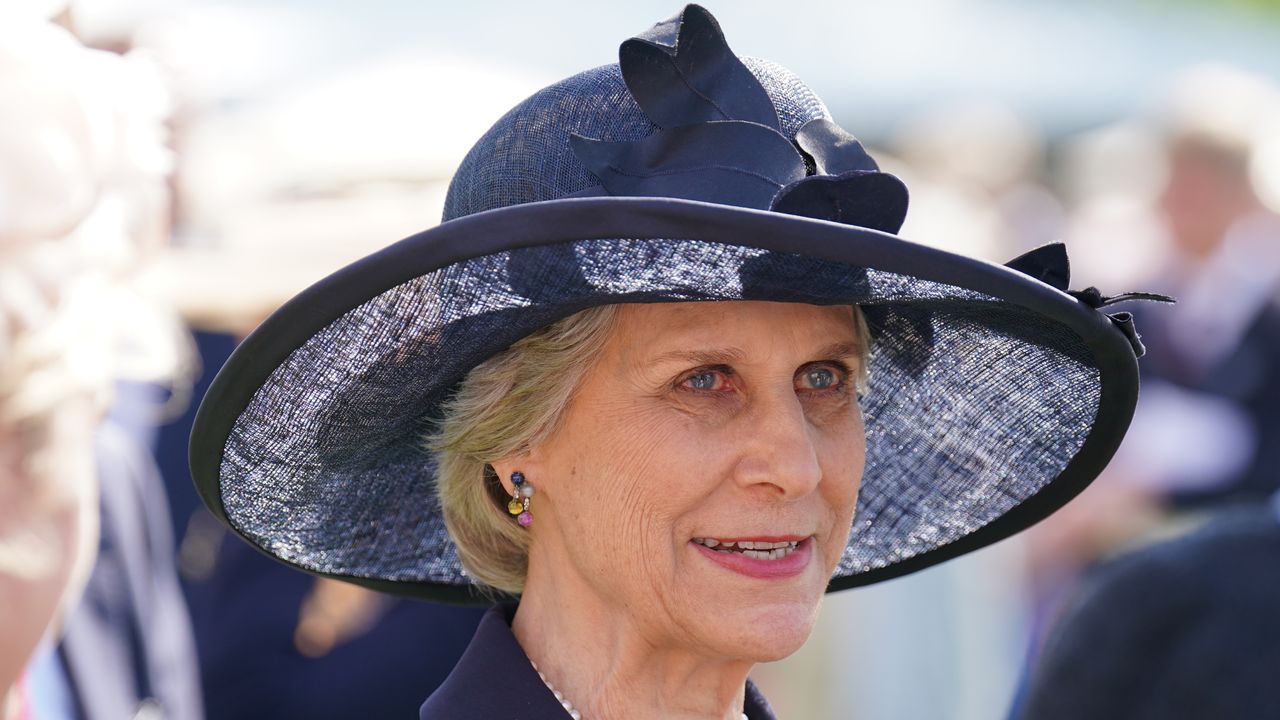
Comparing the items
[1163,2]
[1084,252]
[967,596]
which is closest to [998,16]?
[1163,2]

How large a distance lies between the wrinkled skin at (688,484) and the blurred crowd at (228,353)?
3.24 feet

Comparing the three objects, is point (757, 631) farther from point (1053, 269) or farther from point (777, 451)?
point (1053, 269)

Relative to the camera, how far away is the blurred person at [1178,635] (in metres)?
3.00

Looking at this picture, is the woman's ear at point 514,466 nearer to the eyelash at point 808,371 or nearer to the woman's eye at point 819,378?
the eyelash at point 808,371

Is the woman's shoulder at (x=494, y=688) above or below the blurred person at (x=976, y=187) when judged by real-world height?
above

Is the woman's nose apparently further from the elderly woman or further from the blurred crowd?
the blurred crowd

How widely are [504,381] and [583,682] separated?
0.52m

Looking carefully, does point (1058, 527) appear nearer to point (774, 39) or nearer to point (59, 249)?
point (59, 249)

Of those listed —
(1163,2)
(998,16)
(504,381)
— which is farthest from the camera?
(1163,2)

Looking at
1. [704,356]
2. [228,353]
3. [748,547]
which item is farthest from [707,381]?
[228,353]

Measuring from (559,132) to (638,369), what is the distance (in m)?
0.39

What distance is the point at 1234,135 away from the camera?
684 centimetres

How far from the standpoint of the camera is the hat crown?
7.71 feet

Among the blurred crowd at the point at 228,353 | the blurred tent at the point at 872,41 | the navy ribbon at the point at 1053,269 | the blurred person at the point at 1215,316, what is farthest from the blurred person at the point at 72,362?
the blurred person at the point at 1215,316
